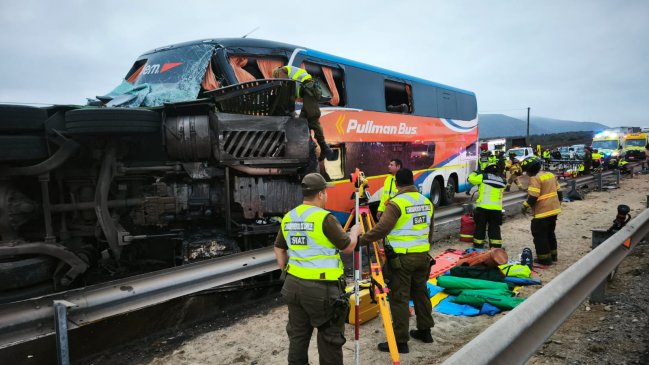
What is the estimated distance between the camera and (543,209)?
6473mm

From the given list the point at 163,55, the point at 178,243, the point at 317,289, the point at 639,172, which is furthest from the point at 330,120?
the point at 639,172

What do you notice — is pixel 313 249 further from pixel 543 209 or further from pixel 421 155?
pixel 421 155

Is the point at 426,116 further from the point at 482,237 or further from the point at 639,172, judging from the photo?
the point at 639,172

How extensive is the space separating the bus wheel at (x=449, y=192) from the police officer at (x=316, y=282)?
953cm

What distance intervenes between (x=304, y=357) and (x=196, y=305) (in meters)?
2.57

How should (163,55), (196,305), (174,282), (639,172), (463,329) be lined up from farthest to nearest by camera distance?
(639,172) < (163,55) < (196,305) < (463,329) < (174,282)

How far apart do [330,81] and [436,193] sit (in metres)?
5.63

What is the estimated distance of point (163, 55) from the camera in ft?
20.7

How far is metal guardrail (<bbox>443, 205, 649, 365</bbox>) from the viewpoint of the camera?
151 centimetres

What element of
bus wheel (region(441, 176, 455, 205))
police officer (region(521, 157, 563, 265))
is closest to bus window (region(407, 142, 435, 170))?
bus wheel (region(441, 176, 455, 205))

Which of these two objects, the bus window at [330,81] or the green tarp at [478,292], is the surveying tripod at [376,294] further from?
the bus window at [330,81]

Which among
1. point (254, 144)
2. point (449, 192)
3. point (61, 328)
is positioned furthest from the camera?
point (449, 192)

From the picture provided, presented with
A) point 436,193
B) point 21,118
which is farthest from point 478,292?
point 436,193

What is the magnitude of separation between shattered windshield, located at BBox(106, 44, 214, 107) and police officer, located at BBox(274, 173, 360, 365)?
334 centimetres
